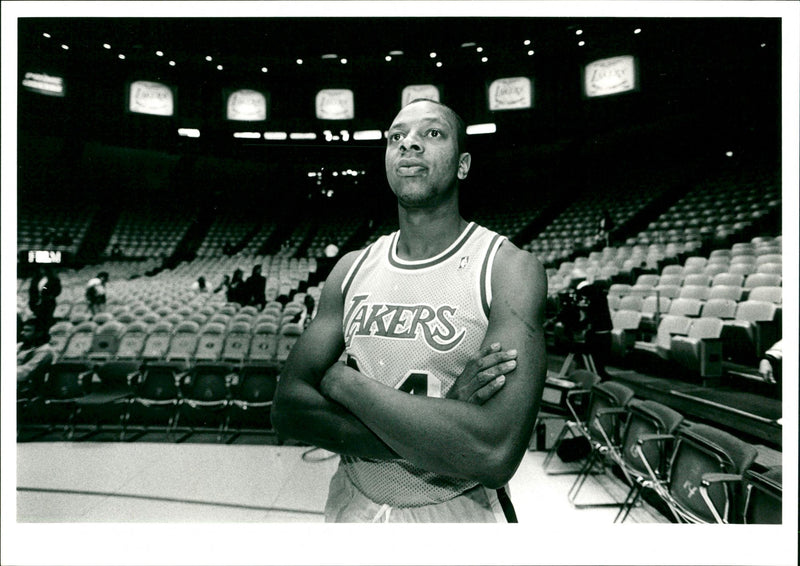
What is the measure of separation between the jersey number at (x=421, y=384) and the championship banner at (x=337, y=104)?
1222 centimetres

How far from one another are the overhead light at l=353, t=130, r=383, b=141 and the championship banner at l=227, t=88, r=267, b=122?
2.66 metres

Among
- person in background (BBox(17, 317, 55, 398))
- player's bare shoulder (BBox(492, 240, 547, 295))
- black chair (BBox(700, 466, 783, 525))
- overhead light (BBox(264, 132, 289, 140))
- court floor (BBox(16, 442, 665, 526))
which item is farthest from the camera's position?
overhead light (BBox(264, 132, 289, 140))

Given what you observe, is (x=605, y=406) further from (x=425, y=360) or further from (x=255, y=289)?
(x=255, y=289)

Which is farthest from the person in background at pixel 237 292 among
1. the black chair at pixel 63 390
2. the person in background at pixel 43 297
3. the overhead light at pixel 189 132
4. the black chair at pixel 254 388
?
the overhead light at pixel 189 132

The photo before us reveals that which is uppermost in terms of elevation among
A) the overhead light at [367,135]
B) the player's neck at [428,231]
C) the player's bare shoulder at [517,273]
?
the overhead light at [367,135]

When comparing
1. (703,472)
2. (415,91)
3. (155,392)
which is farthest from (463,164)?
(415,91)

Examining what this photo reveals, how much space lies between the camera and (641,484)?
2.97 meters

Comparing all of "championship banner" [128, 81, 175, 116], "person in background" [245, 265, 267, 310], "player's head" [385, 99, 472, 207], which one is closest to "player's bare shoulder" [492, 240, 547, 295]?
"player's head" [385, 99, 472, 207]

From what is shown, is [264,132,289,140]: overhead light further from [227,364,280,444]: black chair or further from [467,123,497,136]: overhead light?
[227,364,280,444]: black chair

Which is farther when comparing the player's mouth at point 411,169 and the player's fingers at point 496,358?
the player's mouth at point 411,169

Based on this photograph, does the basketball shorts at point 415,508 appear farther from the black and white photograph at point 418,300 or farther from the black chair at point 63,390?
the black chair at point 63,390

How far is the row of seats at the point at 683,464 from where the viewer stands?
218cm

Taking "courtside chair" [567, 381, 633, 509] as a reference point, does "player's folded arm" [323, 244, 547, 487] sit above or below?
above

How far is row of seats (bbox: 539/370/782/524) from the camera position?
2.18 meters
